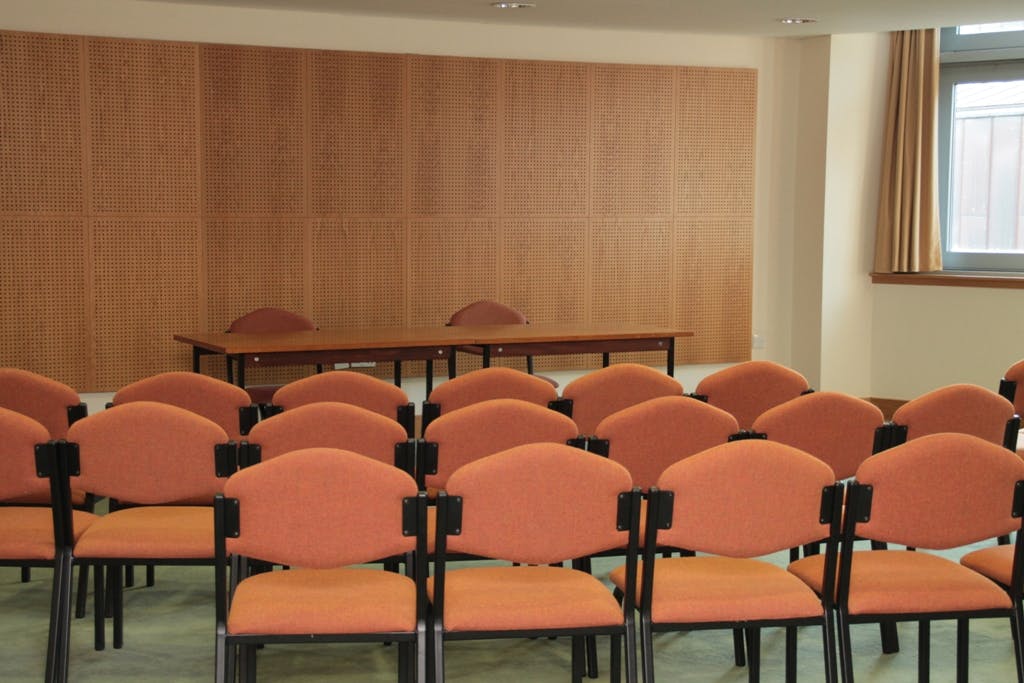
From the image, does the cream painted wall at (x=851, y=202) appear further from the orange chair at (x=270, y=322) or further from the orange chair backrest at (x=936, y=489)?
the orange chair backrest at (x=936, y=489)

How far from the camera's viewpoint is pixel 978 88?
9539mm

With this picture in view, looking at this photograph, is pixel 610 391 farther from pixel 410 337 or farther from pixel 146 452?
pixel 410 337

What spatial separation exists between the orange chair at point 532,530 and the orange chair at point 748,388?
7.01ft

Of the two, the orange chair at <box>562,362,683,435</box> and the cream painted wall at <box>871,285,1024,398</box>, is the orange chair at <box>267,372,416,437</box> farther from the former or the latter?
the cream painted wall at <box>871,285,1024,398</box>

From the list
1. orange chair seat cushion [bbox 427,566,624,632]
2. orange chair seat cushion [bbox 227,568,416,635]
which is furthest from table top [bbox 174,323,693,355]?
orange chair seat cushion [bbox 427,566,624,632]

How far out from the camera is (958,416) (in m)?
4.60

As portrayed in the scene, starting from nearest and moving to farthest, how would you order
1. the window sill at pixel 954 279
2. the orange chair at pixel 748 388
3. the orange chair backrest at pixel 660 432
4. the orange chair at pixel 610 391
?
the orange chair backrest at pixel 660 432 → the orange chair at pixel 610 391 → the orange chair at pixel 748 388 → the window sill at pixel 954 279

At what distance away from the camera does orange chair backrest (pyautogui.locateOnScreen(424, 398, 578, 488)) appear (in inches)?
154

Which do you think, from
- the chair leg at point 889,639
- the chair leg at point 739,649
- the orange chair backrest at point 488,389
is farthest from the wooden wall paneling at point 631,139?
the chair leg at point 739,649

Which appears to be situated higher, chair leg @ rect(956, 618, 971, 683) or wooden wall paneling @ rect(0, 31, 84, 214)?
wooden wall paneling @ rect(0, 31, 84, 214)

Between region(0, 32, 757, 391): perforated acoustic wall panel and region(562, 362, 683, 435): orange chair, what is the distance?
389 centimetres

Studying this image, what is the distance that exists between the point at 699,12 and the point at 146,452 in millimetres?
5597

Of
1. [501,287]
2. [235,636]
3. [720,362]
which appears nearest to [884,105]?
[720,362]

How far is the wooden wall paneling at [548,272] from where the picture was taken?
9.10 metres
